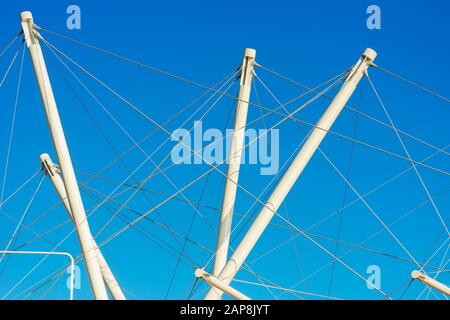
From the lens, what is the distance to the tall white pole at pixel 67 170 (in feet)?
76.5

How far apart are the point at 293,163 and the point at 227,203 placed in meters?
2.29

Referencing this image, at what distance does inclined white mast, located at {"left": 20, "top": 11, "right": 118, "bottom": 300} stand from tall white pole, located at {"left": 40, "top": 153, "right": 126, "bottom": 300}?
4516mm

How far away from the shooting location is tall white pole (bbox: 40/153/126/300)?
28.8m

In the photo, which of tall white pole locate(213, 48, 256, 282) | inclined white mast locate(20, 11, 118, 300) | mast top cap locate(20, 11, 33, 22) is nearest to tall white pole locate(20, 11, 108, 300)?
inclined white mast locate(20, 11, 118, 300)

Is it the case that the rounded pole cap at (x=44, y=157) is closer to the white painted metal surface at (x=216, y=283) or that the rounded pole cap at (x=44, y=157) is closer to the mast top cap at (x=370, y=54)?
the white painted metal surface at (x=216, y=283)

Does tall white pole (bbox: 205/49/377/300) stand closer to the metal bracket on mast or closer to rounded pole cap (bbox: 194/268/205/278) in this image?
rounded pole cap (bbox: 194/268/205/278)

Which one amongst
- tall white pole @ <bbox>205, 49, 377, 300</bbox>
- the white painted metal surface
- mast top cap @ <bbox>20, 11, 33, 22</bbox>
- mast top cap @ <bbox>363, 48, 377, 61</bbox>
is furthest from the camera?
mast top cap @ <bbox>363, 48, 377, 61</bbox>

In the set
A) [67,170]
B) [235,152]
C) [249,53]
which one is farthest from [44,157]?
[249,53]

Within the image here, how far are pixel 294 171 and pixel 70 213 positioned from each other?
7.26 m

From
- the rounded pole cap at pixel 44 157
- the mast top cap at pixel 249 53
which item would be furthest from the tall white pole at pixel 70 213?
the mast top cap at pixel 249 53

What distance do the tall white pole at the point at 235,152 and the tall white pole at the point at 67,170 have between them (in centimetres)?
432

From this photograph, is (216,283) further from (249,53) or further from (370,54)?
(370,54)
